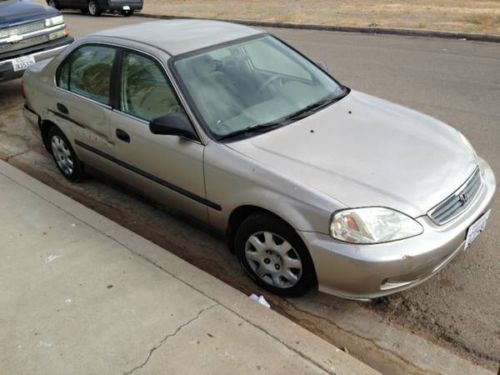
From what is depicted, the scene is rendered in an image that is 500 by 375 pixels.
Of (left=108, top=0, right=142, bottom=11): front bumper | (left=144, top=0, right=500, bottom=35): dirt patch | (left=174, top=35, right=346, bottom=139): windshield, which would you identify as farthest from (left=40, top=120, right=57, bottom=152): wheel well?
(left=108, top=0, right=142, bottom=11): front bumper

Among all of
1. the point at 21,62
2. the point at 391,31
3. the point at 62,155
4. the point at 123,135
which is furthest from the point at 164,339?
the point at 391,31

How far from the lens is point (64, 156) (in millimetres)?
5023

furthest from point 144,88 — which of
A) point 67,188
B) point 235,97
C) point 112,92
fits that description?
point 67,188

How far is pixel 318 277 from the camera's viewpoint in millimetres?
2943

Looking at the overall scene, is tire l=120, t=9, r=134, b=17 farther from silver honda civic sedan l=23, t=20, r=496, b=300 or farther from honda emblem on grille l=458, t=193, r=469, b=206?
honda emblem on grille l=458, t=193, r=469, b=206

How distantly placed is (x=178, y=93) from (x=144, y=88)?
0.47 m

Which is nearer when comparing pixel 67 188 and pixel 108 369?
pixel 108 369

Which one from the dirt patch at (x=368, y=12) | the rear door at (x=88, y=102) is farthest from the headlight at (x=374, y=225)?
the dirt patch at (x=368, y=12)

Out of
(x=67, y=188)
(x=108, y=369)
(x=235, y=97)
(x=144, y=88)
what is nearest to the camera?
(x=108, y=369)

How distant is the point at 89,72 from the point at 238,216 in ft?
6.86

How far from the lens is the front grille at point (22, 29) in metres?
7.10

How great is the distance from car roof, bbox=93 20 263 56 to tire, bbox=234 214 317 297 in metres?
1.47

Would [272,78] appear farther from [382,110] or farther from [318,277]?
[318,277]

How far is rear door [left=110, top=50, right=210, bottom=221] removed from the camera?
3.51 meters
